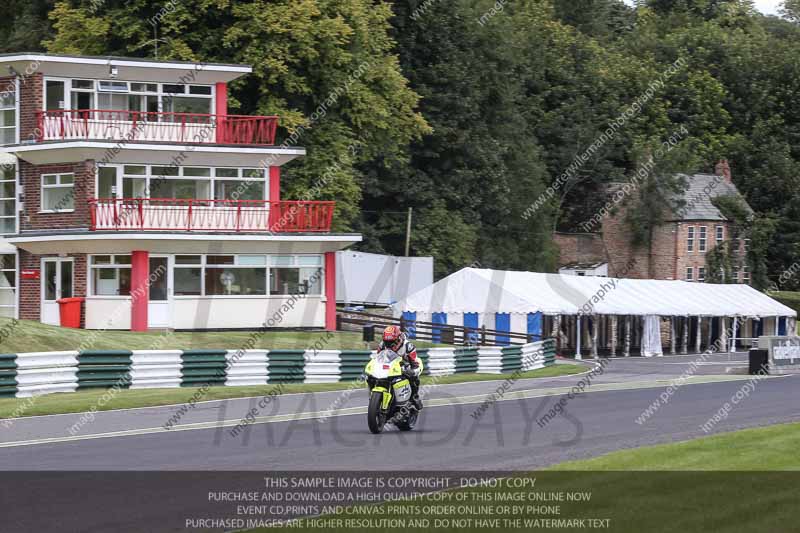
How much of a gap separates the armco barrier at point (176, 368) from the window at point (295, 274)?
8.88 meters

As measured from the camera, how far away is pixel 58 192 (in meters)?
42.9

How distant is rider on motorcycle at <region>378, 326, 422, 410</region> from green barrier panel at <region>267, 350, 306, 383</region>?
40.3ft

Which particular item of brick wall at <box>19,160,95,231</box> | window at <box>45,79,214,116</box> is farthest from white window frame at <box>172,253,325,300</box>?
window at <box>45,79,214,116</box>

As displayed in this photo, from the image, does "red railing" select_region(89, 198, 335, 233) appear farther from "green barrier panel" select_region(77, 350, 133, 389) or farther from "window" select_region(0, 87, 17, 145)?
"green barrier panel" select_region(77, 350, 133, 389)

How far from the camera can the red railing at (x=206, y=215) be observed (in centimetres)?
4162

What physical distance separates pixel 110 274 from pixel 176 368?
44.2 ft

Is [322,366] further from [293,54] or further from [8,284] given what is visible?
[293,54]

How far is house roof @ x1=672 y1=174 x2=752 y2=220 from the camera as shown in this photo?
83.7 meters

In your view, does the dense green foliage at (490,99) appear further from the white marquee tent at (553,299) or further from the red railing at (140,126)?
the white marquee tent at (553,299)

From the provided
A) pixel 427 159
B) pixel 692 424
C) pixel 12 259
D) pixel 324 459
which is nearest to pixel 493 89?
pixel 427 159

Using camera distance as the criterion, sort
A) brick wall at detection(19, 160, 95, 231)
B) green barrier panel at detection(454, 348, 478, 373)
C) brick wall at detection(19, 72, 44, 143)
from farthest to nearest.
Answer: brick wall at detection(19, 72, 44, 143) → brick wall at detection(19, 160, 95, 231) → green barrier panel at detection(454, 348, 478, 373)

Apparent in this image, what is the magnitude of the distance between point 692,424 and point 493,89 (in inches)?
1952

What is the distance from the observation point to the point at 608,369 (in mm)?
44844
